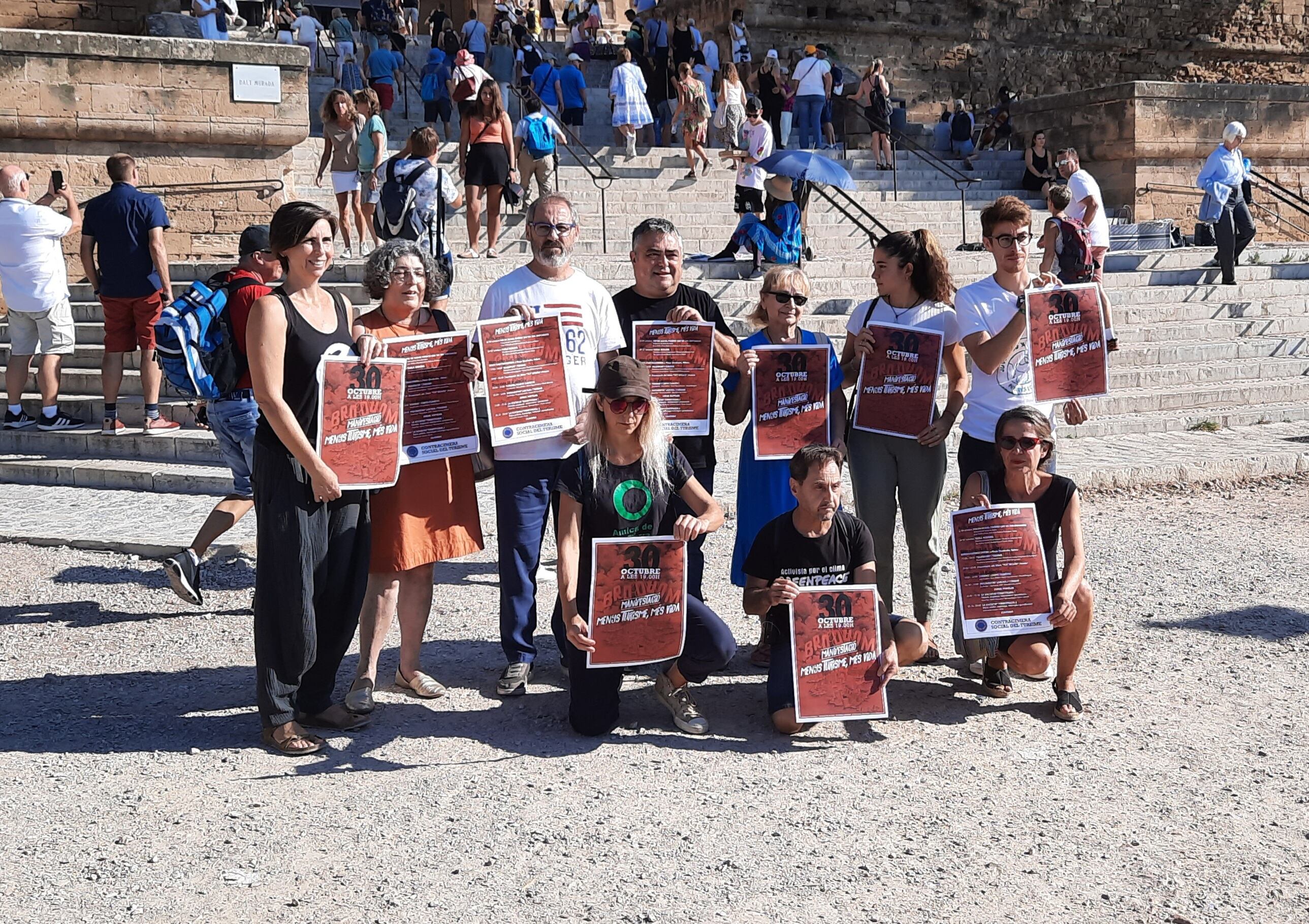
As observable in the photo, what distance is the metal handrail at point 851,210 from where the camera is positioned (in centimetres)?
1554

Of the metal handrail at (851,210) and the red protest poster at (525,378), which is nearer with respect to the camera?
the red protest poster at (525,378)

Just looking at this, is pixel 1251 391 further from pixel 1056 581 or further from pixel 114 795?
pixel 114 795

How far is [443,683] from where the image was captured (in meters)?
5.61

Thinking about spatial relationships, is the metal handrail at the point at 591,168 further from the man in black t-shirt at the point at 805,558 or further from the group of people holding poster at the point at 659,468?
the man in black t-shirt at the point at 805,558

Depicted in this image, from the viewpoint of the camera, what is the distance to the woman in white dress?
61.2 ft

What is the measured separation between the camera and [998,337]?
17.9 feet

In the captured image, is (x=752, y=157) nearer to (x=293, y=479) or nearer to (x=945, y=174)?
(x=945, y=174)

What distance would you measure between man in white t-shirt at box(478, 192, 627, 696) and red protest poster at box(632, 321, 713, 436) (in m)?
0.15

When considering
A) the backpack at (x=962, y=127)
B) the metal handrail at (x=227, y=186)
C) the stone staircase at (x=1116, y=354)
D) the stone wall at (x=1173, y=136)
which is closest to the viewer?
the stone staircase at (x=1116, y=354)

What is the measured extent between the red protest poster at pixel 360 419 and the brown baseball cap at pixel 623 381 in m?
0.80

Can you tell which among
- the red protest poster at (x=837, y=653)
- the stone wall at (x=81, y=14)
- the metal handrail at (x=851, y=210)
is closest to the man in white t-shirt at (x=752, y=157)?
the metal handrail at (x=851, y=210)

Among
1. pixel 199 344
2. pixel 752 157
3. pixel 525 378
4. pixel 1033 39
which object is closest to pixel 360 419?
pixel 525 378

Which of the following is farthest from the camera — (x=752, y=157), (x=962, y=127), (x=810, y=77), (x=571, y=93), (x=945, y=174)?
(x=962, y=127)

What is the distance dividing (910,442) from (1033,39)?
27617 mm
